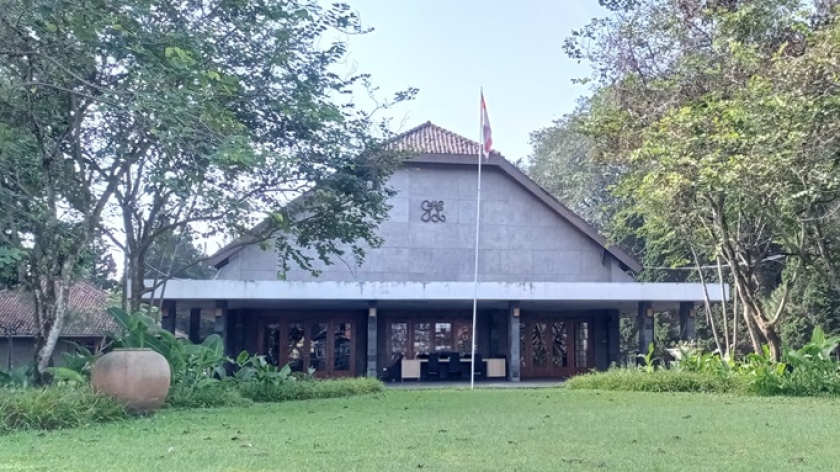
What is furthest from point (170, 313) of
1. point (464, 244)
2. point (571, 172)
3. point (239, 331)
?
Result: point (571, 172)

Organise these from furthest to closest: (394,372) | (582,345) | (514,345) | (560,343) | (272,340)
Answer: (582,345)
(560,343)
(272,340)
(394,372)
(514,345)

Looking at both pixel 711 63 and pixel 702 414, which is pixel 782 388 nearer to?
pixel 702 414

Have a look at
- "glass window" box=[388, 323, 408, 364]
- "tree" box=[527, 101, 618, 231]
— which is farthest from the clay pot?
"tree" box=[527, 101, 618, 231]

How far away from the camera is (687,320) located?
2044 cm

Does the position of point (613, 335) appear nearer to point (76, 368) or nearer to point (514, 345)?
point (514, 345)

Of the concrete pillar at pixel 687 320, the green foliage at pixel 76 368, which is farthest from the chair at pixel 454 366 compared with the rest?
the green foliage at pixel 76 368

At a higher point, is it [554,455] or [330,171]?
[330,171]

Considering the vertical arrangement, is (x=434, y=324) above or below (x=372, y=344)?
above

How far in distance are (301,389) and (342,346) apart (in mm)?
8964

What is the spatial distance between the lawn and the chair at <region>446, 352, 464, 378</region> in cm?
1026

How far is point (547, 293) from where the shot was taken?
18719 millimetres

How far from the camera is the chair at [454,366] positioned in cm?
2070

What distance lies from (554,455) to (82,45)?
6.90 metres

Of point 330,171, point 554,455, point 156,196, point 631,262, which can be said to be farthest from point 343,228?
point 631,262
